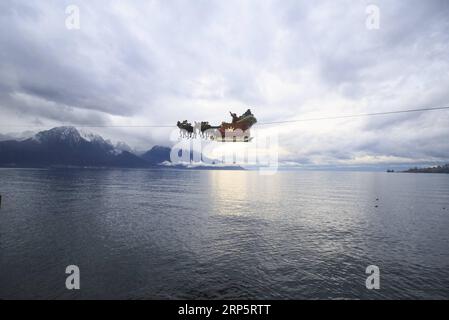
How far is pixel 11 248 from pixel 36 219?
17.1 metres

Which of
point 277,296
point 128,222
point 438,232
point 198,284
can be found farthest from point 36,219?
point 438,232

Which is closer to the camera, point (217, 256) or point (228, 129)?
point (217, 256)

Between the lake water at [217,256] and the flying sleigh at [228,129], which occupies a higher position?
the flying sleigh at [228,129]

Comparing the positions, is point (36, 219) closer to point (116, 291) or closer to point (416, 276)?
point (116, 291)

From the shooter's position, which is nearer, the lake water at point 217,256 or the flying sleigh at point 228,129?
the lake water at point 217,256

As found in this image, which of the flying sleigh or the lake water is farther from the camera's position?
the flying sleigh

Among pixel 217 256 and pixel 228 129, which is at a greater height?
pixel 228 129

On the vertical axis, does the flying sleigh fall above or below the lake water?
above
